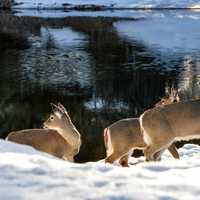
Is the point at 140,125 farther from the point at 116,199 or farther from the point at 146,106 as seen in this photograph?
the point at 146,106

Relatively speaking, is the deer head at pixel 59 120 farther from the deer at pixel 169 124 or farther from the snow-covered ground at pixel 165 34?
the snow-covered ground at pixel 165 34

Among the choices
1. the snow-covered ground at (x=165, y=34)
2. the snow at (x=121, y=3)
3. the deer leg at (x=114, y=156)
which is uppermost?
the deer leg at (x=114, y=156)

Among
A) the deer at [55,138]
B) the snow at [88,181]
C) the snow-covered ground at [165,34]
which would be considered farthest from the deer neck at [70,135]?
the snow-covered ground at [165,34]

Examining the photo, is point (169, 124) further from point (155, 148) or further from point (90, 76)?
point (90, 76)

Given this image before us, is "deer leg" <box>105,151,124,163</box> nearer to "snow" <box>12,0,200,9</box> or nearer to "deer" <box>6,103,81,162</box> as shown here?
"deer" <box>6,103,81,162</box>

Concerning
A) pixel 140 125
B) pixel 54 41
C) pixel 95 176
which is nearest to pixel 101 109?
pixel 140 125

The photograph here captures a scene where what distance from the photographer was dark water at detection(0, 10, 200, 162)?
64.6 feet

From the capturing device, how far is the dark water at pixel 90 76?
19688 millimetres

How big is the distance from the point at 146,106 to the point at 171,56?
14.2m

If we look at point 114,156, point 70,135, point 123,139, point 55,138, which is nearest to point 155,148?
point 123,139

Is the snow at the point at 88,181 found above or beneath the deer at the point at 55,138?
above

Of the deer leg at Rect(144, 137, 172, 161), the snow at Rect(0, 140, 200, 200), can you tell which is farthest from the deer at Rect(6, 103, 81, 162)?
the snow at Rect(0, 140, 200, 200)

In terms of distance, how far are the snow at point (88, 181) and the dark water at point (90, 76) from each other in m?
8.01

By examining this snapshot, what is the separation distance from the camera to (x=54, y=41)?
4366 centimetres
